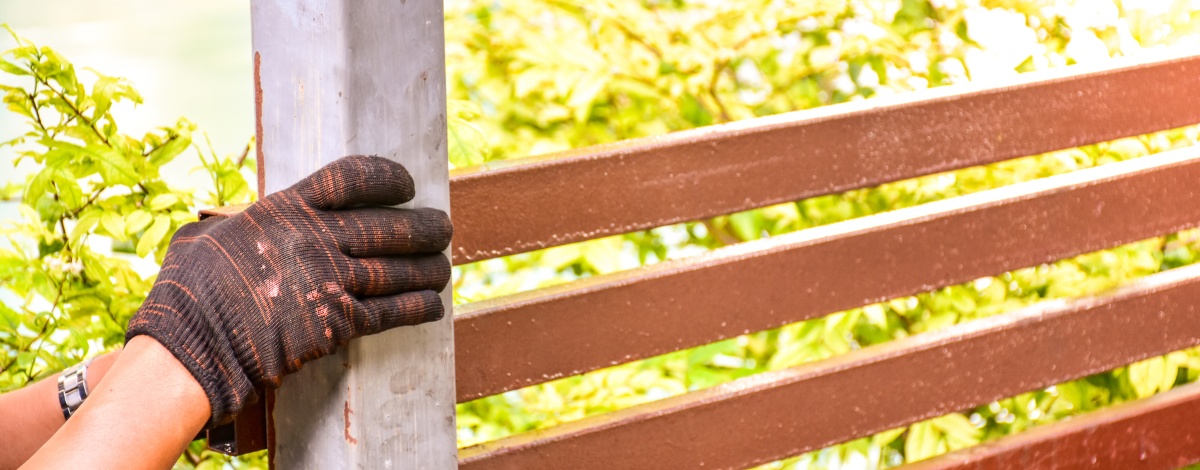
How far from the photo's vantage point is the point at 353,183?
3.84 ft

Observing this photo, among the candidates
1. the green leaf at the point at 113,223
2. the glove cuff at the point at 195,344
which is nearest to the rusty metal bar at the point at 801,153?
the glove cuff at the point at 195,344

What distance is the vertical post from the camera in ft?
3.87

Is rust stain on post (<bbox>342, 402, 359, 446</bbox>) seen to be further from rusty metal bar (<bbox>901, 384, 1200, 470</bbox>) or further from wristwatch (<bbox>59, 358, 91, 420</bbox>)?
rusty metal bar (<bbox>901, 384, 1200, 470</bbox>)

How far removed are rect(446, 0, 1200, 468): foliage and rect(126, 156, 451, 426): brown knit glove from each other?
0.96 m

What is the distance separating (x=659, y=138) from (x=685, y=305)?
0.28 metres

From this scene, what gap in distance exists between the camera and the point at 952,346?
2143mm

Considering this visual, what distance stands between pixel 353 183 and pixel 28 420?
62 centimetres

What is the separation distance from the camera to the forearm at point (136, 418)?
111 cm

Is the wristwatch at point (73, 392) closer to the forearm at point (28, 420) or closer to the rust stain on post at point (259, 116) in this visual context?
the forearm at point (28, 420)

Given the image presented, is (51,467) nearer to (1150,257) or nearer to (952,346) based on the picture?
(952,346)

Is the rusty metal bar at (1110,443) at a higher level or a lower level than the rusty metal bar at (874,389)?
lower

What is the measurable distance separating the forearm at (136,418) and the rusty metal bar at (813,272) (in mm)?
522

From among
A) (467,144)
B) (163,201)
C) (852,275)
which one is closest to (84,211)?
(163,201)

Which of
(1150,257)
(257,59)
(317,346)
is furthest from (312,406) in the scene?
(1150,257)
